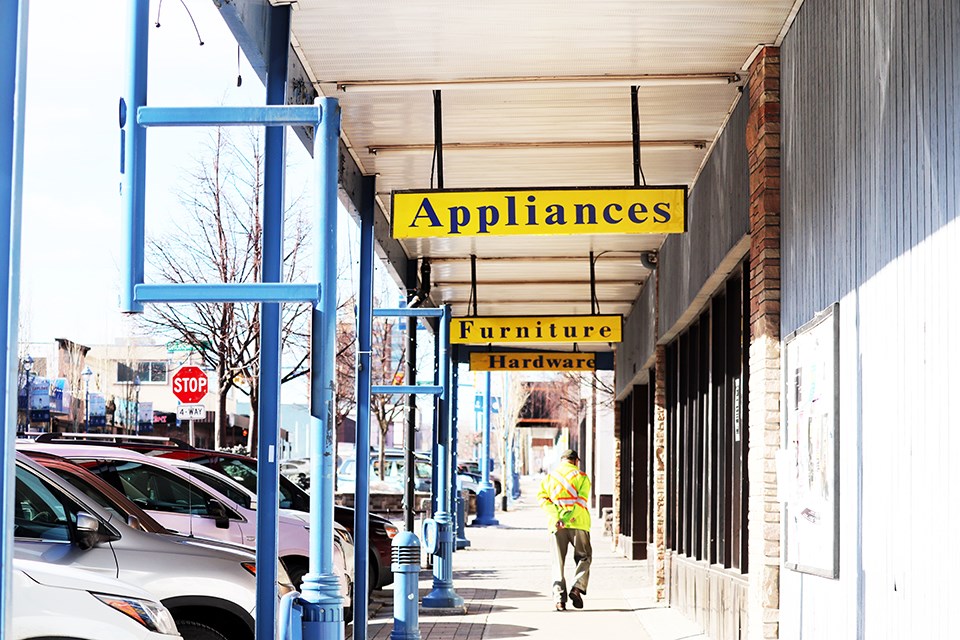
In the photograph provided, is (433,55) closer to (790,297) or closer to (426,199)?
(426,199)

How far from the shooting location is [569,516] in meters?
16.1

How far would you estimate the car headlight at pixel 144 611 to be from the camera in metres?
6.40

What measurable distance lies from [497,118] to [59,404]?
3437 cm

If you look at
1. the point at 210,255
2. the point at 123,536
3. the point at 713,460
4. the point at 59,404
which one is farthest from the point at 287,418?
the point at 123,536

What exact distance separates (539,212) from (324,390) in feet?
13.9

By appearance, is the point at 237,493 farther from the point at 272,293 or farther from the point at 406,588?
the point at 272,293

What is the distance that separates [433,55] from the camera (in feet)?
32.5

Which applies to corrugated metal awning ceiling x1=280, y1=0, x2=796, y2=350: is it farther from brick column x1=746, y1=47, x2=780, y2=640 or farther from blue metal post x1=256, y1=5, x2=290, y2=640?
blue metal post x1=256, y1=5, x2=290, y2=640

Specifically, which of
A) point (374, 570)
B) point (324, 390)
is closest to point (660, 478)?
point (374, 570)

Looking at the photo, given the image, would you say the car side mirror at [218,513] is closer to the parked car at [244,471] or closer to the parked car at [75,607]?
the parked car at [244,471]

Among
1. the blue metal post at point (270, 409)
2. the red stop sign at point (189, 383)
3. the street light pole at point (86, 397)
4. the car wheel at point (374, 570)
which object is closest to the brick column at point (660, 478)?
the car wheel at point (374, 570)

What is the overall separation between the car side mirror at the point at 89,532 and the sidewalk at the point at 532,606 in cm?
582

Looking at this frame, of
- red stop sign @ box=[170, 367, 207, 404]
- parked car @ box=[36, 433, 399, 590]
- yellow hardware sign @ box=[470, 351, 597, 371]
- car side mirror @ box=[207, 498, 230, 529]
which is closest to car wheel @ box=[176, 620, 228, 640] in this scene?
car side mirror @ box=[207, 498, 230, 529]

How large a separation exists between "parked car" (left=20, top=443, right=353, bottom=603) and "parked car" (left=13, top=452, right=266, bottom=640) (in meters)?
2.60
